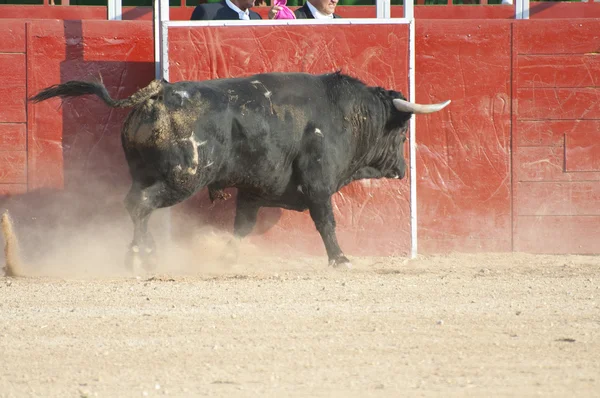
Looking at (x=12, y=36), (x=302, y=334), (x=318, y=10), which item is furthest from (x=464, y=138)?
(x=302, y=334)

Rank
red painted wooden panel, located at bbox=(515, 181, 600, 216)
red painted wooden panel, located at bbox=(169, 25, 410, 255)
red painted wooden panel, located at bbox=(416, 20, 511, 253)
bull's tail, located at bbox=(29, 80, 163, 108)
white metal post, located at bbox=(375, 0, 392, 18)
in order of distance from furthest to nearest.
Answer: red painted wooden panel, located at bbox=(515, 181, 600, 216)
red painted wooden panel, located at bbox=(416, 20, 511, 253)
white metal post, located at bbox=(375, 0, 392, 18)
red painted wooden panel, located at bbox=(169, 25, 410, 255)
bull's tail, located at bbox=(29, 80, 163, 108)

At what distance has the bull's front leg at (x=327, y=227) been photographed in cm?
841

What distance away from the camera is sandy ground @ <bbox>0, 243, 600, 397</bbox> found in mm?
4980

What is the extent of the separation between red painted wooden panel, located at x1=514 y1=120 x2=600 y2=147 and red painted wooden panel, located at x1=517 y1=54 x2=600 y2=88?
0.33 metres

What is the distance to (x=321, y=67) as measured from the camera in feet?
30.0

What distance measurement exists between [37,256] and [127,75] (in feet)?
5.56

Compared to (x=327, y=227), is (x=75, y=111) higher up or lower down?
higher up

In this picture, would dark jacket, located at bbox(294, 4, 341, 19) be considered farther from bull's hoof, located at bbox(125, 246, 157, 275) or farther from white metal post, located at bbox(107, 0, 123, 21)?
bull's hoof, located at bbox(125, 246, 157, 275)

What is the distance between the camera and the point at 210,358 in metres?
5.42

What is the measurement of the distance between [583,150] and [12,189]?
501 centimetres

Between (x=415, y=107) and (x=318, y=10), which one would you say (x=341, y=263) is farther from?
(x=318, y=10)

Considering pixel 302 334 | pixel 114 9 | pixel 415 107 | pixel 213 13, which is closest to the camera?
pixel 302 334

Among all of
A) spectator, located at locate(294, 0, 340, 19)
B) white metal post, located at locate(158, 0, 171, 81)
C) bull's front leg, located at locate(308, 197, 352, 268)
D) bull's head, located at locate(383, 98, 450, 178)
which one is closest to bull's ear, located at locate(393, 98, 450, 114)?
bull's head, located at locate(383, 98, 450, 178)

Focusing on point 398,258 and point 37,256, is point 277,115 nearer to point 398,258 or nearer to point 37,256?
point 398,258
